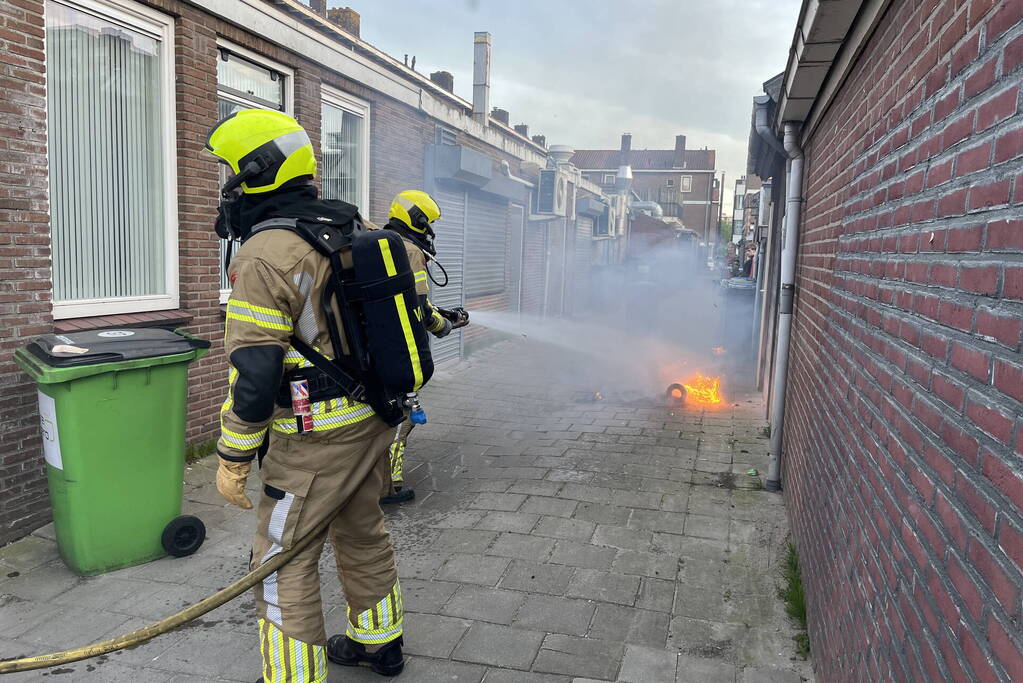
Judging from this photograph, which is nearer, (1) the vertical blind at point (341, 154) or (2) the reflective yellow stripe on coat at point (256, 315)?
(2) the reflective yellow stripe on coat at point (256, 315)

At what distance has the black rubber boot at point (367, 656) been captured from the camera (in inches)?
120

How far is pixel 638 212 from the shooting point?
120 ft

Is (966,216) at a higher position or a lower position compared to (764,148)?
lower

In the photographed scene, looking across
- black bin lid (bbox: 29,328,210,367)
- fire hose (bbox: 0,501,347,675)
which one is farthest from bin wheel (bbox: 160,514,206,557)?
fire hose (bbox: 0,501,347,675)

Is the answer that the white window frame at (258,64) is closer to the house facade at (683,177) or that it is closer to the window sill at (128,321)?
the window sill at (128,321)

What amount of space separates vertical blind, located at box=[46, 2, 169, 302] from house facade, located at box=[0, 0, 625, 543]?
0.03 feet

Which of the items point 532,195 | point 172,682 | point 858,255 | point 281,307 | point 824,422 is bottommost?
point 172,682

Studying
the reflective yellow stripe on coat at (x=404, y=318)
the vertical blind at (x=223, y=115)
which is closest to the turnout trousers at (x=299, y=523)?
the reflective yellow stripe on coat at (x=404, y=318)

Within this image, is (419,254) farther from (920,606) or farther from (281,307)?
(920,606)

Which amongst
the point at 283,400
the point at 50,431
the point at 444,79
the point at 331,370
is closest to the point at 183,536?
the point at 50,431

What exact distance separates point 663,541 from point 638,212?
33.4m

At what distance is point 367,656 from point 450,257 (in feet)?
27.5

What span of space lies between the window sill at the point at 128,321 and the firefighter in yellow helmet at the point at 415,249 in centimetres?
207

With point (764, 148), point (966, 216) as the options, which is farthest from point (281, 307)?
point (764, 148)
